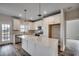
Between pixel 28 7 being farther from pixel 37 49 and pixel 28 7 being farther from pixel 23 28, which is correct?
pixel 37 49

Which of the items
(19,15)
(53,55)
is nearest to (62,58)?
(53,55)

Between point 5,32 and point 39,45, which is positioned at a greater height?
point 5,32

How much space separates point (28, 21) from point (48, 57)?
39.0 inches

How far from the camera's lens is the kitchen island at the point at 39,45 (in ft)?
6.91

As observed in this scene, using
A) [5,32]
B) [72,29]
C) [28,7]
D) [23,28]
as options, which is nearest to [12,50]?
[5,32]

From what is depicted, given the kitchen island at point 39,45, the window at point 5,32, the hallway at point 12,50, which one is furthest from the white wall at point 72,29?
the window at point 5,32

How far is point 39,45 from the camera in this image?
2188 millimetres

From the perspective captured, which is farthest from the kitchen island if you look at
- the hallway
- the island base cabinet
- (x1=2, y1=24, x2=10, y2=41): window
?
(x1=2, y1=24, x2=10, y2=41): window

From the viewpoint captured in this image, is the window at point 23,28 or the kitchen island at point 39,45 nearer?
the kitchen island at point 39,45

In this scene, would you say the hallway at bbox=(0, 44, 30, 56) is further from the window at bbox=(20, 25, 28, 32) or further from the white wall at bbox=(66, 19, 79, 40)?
the white wall at bbox=(66, 19, 79, 40)

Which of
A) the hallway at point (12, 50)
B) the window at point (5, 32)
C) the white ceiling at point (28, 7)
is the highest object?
the white ceiling at point (28, 7)

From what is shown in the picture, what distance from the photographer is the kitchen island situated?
211 cm

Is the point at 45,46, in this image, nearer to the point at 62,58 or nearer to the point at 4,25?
the point at 62,58

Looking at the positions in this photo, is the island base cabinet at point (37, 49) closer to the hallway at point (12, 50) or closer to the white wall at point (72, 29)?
the hallway at point (12, 50)
